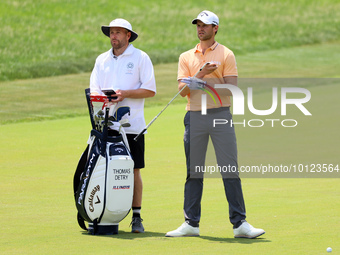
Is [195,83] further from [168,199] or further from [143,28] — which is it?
[143,28]

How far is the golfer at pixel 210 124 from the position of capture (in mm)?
6488

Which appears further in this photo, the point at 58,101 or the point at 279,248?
the point at 58,101

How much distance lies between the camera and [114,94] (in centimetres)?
686

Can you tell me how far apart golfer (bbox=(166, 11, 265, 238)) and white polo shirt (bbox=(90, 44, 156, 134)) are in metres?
0.54

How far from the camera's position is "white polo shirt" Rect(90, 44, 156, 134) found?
23.2ft

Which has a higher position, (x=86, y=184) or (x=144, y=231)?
(x=86, y=184)

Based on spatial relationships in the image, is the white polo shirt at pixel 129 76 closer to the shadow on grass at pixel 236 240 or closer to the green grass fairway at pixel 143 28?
the shadow on grass at pixel 236 240

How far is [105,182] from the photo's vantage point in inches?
260

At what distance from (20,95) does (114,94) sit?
1469 centimetres

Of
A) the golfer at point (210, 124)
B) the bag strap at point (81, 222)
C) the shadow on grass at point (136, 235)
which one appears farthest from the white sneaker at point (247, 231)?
the bag strap at point (81, 222)

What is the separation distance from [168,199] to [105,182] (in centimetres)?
185

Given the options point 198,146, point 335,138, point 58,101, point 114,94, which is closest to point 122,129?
point 114,94

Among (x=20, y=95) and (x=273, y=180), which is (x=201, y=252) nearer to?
(x=273, y=180)

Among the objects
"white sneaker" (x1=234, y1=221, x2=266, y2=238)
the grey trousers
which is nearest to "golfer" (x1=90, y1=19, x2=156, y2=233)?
the grey trousers
